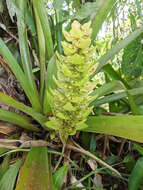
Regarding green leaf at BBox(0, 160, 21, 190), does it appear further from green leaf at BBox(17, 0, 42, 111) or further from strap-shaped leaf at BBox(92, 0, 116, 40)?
strap-shaped leaf at BBox(92, 0, 116, 40)

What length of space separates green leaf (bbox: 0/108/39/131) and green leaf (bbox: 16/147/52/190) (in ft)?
0.37

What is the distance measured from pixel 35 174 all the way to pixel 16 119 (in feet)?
0.70

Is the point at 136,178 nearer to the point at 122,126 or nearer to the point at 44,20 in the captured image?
the point at 122,126

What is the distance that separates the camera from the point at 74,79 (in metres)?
0.38

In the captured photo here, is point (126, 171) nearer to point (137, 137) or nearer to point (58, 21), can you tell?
point (137, 137)

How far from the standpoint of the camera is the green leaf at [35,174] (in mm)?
386

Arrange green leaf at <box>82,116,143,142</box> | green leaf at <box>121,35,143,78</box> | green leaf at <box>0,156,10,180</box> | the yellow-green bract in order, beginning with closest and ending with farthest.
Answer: the yellow-green bract → green leaf at <box>82,116,143,142</box> → green leaf at <box>0,156,10,180</box> → green leaf at <box>121,35,143,78</box>

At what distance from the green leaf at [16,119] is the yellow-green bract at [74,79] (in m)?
0.17

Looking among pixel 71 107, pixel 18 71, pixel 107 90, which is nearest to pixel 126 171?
pixel 107 90

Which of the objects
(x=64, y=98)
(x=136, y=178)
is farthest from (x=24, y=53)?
(x=136, y=178)

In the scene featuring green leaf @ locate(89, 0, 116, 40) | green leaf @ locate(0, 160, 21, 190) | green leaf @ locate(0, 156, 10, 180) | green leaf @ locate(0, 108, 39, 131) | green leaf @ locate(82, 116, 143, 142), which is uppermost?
green leaf @ locate(89, 0, 116, 40)

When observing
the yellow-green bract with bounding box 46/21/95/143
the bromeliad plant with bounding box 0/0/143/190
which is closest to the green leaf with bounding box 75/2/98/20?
the bromeliad plant with bounding box 0/0/143/190

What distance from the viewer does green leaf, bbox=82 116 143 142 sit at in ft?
1.49

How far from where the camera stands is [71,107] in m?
0.39
